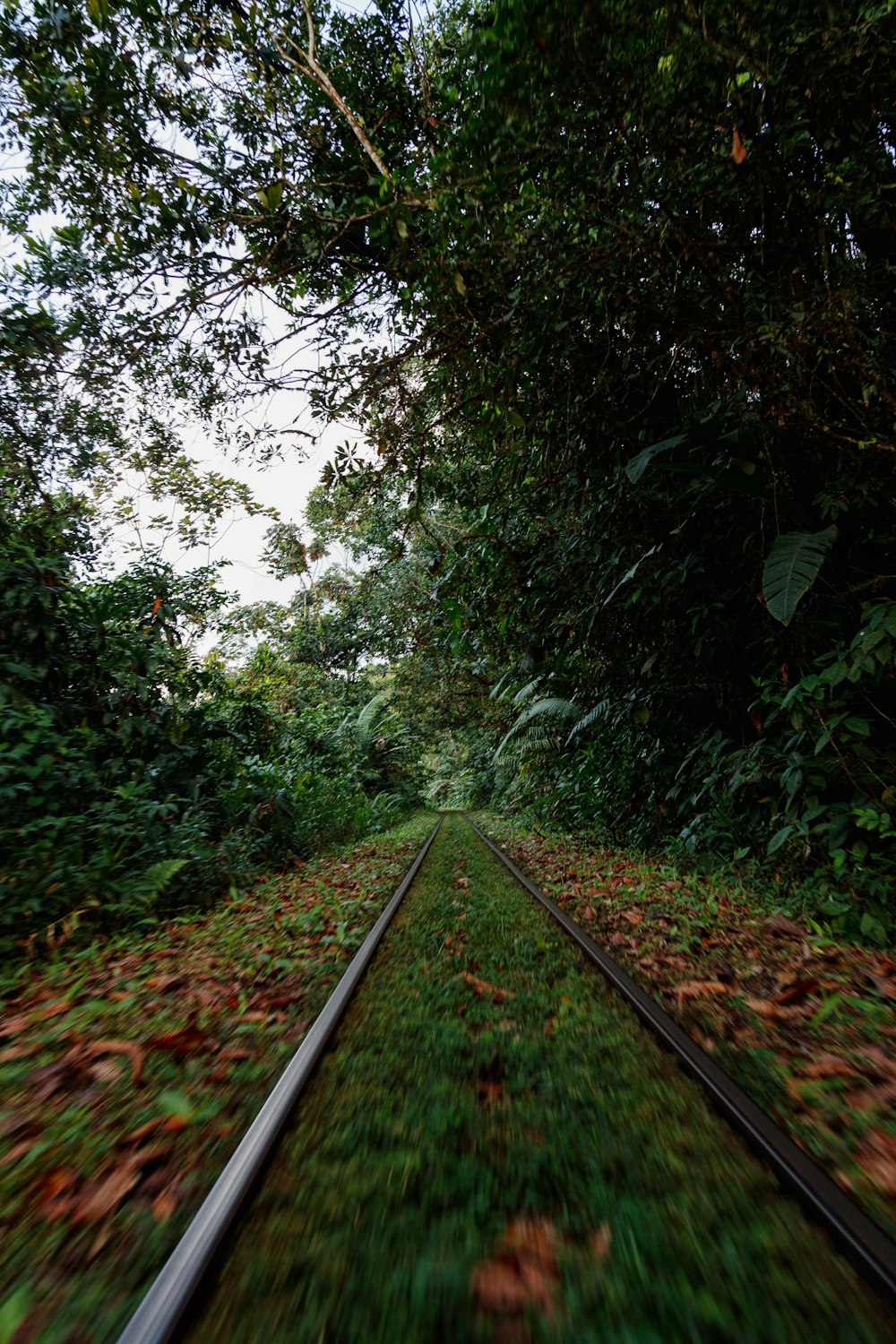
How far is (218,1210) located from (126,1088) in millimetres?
1069

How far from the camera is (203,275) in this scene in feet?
17.3

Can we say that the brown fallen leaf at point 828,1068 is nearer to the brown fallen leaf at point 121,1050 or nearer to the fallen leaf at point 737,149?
the brown fallen leaf at point 121,1050

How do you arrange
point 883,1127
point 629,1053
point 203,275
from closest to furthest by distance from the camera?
point 883,1127 < point 629,1053 < point 203,275

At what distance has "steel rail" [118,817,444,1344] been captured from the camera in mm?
1212

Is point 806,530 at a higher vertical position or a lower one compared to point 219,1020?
higher

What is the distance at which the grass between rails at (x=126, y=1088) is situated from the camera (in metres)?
1.46

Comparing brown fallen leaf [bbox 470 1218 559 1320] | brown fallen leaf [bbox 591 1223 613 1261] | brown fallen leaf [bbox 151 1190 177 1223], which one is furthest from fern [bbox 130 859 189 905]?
brown fallen leaf [bbox 591 1223 613 1261]

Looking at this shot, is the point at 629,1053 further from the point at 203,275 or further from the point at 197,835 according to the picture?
the point at 203,275

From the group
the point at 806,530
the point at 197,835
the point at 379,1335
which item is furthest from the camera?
the point at 197,835

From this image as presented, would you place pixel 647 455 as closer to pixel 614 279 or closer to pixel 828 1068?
pixel 614 279

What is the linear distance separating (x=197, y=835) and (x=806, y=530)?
575 cm

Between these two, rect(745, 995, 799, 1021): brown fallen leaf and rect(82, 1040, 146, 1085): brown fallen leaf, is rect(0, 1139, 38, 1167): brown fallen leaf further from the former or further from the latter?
rect(745, 995, 799, 1021): brown fallen leaf

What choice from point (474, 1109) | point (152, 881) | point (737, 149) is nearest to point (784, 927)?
point (474, 1109)

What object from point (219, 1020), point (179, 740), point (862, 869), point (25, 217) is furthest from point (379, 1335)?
point (25, 217)
